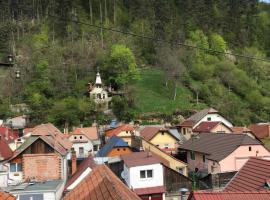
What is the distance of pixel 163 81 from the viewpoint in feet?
192

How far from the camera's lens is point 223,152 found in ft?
83.4

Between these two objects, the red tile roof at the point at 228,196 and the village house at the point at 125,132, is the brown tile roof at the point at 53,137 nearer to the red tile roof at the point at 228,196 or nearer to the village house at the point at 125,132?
the village house at the point at 125,132

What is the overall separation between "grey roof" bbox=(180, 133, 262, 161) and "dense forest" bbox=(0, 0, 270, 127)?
54.1 ft

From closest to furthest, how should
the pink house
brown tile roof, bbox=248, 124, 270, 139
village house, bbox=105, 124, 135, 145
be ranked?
the pink house < village house, bbox=105, 124, 135, 145 < brown tile roof, bbox=248, 124, 270, 139

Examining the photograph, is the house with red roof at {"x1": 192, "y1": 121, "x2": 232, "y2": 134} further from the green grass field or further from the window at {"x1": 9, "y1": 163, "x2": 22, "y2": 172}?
the window at {"x1": 9, "y1": 163, "x2": 22, "y2": 172}

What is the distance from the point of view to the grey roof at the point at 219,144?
83.2 ft

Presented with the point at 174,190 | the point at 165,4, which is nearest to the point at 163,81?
the point at 165,4

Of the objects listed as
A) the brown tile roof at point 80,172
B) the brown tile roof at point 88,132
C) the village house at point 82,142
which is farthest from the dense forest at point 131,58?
the brown tile roof at point 80,172

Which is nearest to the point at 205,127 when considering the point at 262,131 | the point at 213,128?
the point at 213,128

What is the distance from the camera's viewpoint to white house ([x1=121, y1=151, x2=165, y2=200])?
68.6ft

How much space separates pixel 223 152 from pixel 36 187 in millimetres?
12638

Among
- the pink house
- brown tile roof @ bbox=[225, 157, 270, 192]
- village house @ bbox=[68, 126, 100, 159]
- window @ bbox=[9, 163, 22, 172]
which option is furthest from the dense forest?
brown tile roof @ bbox=[225, 157, 270, 192]

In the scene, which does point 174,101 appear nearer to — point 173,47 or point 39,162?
point 173,47

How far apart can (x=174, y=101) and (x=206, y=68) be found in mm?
11412
